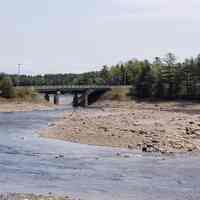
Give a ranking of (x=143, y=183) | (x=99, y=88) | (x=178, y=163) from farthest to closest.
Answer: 1. (x=99, y=88)
2. (x=178, y=163)
3. (x=143, y=183)

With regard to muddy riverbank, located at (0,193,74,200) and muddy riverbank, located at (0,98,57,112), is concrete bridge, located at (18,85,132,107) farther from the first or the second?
muddy riverbank, located at (0,193,74,200)

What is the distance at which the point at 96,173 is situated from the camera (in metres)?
30.7

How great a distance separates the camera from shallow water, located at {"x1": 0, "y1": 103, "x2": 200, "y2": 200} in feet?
82.5

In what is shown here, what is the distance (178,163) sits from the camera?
34.4m

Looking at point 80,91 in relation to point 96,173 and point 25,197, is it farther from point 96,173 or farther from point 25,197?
point 25,197

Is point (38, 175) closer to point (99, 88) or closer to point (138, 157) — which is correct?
point (138, 157)

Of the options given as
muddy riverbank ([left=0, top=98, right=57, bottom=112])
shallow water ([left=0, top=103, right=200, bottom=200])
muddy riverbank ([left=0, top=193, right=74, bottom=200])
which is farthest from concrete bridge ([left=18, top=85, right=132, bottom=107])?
muddy riverbank ([left=0, top=193, right=74, bottom=200])

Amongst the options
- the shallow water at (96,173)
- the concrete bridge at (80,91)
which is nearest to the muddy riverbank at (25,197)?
the shallow water at (96,173)

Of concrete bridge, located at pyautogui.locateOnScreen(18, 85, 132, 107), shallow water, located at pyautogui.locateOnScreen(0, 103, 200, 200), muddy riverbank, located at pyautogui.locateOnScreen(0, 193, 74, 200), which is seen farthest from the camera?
concrete bridge, located at pyautogui.locateOnScreen(18, 85, 132, 107)

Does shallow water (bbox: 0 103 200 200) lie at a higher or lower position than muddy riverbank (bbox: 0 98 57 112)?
lower

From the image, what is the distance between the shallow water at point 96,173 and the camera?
25141mm

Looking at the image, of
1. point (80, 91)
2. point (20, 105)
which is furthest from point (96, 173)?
point (80, 91)

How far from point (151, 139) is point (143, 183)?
58.6ft

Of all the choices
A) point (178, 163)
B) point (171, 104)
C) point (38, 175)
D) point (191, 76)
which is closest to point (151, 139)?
point (178, 163)
